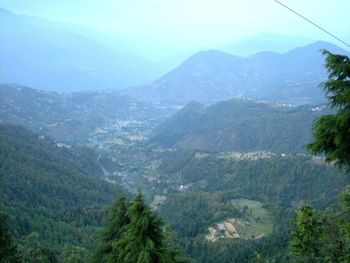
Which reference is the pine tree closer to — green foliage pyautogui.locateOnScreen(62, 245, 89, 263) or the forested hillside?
green foliage pyautogui.locateOnScreen(62, 245, 89, 263)

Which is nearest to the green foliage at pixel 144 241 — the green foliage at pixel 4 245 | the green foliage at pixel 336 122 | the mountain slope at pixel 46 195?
the green foliage at pixel 336 122

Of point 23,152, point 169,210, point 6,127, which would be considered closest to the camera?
point 169,210

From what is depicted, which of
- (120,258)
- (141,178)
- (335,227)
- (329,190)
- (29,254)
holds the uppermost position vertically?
(335,227)

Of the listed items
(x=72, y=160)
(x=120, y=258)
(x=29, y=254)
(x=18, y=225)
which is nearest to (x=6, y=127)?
(x=72, y=160)

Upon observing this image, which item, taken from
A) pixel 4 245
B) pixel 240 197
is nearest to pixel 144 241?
pixel 4 245

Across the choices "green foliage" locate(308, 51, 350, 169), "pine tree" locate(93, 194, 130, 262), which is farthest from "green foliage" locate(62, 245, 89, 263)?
"green foliage" locate(308, 51, 350, 169)

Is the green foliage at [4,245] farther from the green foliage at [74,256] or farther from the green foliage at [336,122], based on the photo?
the green foliage at [336,122]

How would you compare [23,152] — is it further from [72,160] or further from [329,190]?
[329,190]
